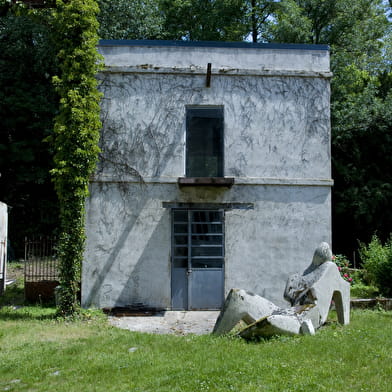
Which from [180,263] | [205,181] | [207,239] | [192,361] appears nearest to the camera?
[192,361]

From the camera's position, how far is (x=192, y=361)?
6.24 meters

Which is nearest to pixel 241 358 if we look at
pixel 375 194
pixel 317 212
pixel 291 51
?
pixel 317 212

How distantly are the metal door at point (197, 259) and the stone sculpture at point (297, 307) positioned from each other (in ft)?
7.75

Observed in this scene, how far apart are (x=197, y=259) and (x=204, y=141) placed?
2700mm

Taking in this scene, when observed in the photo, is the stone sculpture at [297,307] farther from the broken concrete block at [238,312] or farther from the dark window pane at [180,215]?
the dark window pane at [180,215]

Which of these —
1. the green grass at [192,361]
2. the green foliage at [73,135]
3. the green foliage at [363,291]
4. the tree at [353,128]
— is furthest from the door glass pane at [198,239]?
the tree at [353,128]

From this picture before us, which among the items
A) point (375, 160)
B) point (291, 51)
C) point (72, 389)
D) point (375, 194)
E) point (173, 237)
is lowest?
point (72, 389)

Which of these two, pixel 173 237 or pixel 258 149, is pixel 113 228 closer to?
pixel 173 237

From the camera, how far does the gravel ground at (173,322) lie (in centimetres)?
859

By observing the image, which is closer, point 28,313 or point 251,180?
point 28,313

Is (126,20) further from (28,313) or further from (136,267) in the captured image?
(28,313)

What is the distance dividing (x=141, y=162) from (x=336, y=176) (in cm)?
1122

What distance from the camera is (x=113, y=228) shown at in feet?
34.4

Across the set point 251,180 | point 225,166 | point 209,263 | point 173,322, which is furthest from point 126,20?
point 173,322
